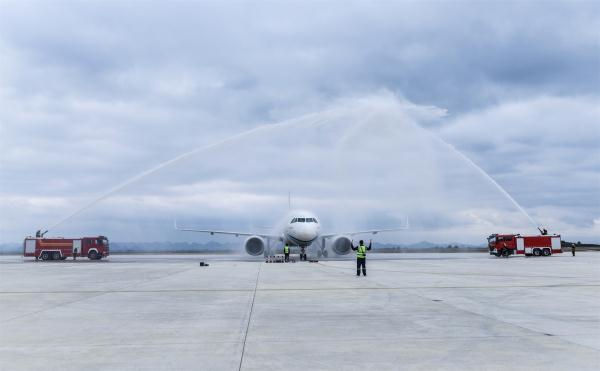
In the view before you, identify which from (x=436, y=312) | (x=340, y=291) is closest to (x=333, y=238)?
(x=340, y=291)

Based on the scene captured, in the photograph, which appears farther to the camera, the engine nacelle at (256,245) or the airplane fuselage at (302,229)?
the engine nacelle at (256,245)

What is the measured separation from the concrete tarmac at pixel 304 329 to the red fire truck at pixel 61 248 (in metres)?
32.2

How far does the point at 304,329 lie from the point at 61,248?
1756 inches

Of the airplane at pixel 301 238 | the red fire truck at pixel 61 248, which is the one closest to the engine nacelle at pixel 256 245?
the airplane at pixel 301 238

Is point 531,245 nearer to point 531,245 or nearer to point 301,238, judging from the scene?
point 531,245

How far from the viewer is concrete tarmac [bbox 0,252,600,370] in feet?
23.9

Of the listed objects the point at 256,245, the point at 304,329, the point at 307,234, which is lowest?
the point at 304,329

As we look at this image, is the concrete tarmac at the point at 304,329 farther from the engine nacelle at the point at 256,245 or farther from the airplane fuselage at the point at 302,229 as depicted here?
the engine nacelle at the point at 256,245

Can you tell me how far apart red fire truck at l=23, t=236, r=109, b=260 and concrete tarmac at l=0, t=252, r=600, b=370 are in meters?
32.2

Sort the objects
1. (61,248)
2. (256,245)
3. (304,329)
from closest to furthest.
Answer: (304,329), (256,245), (61,248)

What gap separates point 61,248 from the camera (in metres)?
47.5

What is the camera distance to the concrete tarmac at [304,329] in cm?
729

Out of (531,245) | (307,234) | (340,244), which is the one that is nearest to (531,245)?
(531,245)

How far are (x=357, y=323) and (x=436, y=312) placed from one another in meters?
2.52
